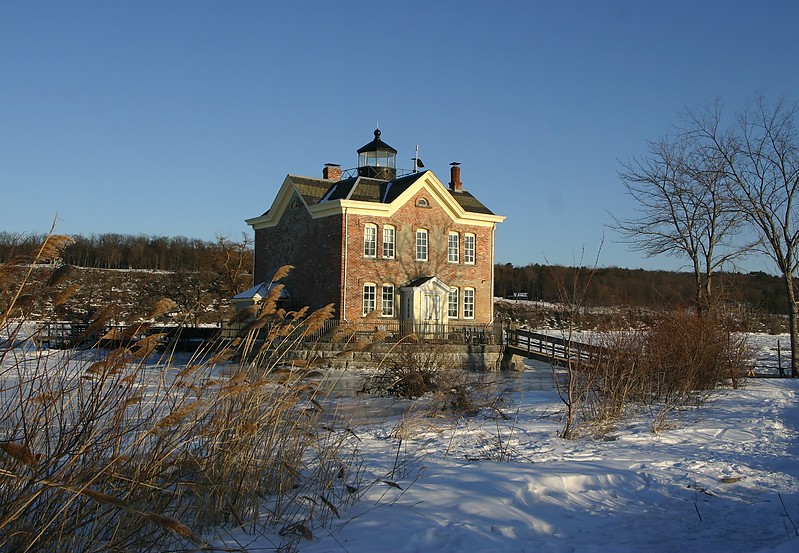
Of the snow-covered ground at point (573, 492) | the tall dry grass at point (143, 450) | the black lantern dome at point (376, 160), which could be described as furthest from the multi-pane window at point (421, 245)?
the tall dry grass at point (143, 450)

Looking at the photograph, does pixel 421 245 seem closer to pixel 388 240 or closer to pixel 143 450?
pixel 388 240

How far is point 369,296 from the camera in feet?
108

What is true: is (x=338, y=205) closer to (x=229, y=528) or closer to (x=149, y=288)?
(x=149, y=288)

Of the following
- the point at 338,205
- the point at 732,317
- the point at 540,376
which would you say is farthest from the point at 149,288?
the point at 732,317

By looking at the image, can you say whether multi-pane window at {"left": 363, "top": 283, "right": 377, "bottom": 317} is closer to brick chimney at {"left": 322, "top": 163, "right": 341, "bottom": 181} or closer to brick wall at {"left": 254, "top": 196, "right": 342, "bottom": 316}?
brick wall at {"left": 254, "top": 196, "right": 342, "bottom": 316}

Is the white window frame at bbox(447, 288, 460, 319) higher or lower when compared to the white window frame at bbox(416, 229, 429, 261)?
lower

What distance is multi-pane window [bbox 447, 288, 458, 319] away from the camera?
3534 cm

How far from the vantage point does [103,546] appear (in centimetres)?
407

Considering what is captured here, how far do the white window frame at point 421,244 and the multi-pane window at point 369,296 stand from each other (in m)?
2.77

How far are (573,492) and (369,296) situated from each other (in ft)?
85.7

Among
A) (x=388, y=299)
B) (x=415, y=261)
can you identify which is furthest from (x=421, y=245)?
(x=388, y=299)

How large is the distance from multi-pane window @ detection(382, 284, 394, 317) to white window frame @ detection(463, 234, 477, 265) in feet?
15.0

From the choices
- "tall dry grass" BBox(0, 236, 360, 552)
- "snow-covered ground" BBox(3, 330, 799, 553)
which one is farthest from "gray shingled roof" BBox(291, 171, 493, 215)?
"tall dry grass" BBox(0, 236, 360, 552)

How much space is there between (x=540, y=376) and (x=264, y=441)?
2249 cm
